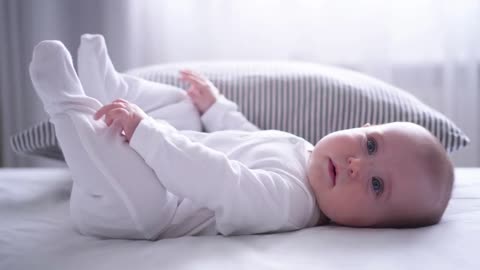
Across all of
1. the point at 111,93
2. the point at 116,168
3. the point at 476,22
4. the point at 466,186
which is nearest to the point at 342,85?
the point at 466,186

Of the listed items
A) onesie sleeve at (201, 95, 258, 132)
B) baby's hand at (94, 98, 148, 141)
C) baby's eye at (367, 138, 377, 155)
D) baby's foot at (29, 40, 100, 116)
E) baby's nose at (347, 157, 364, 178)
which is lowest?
Answer: onesie sleeve at (201, 95, 258, 132)

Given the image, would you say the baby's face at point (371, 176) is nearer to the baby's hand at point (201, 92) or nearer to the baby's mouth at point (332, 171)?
the baby's mouth at point (332, 171)

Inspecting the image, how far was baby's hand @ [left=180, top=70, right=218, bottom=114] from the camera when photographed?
1.34m

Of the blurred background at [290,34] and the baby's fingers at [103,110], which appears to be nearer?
the baby's fingers at [103,110]

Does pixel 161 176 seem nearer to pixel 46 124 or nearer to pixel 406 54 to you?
pixel 46 124

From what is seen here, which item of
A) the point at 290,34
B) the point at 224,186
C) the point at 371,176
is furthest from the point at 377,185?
the point at 290,34

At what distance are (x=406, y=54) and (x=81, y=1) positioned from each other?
1.14 meters

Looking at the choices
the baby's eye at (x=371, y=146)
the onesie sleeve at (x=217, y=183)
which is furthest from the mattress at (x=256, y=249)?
the baby's eye at (x=371, y=146)

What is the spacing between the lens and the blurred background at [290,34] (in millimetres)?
2041

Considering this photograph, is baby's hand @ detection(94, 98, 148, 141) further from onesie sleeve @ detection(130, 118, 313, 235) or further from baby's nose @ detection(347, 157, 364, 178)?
baby's nose @ detection(347, 157, 364, 178)

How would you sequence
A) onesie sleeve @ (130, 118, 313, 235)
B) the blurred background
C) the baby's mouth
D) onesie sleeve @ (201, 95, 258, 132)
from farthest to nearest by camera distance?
the blurred background < onesie sleeve @ (201, 95, 258, 132) < the baby's mouth < onesie sleeve @ (130, 118, 313, 235)

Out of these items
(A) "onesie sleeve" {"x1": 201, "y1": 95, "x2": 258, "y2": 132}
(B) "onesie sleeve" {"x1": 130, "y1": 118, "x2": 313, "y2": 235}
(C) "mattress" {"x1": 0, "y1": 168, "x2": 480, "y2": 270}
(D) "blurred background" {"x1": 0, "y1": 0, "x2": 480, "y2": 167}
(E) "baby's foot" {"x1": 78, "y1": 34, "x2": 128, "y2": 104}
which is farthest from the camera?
(D) "blurred background" {"x1": 0, "y1": 0, "x2": 480, "y2": 167}

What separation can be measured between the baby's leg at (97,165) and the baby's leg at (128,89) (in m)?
0.20

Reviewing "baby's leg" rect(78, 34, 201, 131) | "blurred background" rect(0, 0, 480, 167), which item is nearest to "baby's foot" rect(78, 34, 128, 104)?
"baby's leg" rect(78, 34, 201, 131)
